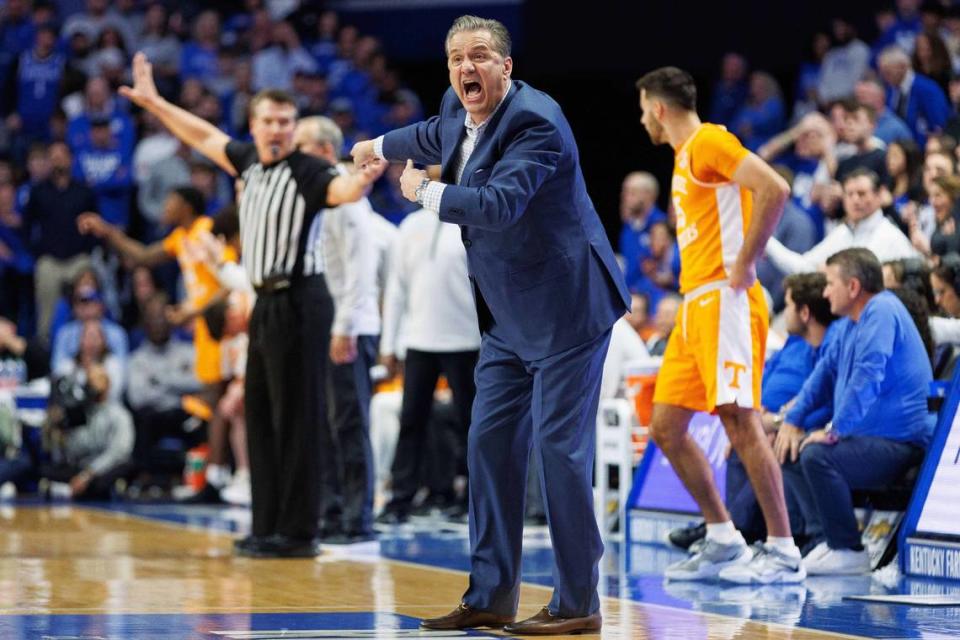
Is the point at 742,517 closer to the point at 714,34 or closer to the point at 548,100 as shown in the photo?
the point at 548,100

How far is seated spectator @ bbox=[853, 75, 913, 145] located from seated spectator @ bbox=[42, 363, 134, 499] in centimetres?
637

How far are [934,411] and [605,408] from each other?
240 cm

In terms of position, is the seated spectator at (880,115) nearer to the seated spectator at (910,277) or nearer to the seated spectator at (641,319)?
the seated spectator at (641,319)

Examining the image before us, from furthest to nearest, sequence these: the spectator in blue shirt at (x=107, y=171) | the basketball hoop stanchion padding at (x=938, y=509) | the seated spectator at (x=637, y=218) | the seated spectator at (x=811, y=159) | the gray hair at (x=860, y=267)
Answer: the spectator in blue shirt at (x=107, y=171)
the seated spectator at (x=637, y=218)
the seated spectator at (x=811, y=159)
the gray hair at (x=860, y=267)
the basketball hoop stanchion padding at (x=938, y=509)

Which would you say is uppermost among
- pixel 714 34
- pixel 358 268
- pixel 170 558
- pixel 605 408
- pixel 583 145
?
pixel 714 34

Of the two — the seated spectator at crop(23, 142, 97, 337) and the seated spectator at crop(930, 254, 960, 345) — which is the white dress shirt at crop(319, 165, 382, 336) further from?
the seated spectator at crop(23, 142, 97, 337)

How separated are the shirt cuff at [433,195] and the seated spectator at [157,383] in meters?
9.18

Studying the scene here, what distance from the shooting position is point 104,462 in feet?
43.5

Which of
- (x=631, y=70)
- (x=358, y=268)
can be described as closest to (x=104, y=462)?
(x=358, y=268)

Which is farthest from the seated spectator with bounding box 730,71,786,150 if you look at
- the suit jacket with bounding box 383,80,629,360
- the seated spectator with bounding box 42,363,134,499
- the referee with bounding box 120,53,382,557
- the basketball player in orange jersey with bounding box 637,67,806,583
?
the suit jacket with bounding box 383,80,629,360

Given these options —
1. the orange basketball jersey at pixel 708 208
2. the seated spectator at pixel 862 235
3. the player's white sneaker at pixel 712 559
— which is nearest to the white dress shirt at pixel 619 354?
the seated spectator at pixel 862 235

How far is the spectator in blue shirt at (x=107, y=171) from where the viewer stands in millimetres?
16422

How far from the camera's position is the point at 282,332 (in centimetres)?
802

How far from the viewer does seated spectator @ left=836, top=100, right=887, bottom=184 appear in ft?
35.2
